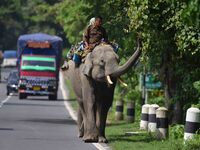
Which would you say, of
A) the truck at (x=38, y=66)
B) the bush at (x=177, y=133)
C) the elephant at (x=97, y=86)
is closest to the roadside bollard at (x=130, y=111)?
the bush at (x=177, y=133)

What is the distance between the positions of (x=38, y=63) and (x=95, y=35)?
1187 inches

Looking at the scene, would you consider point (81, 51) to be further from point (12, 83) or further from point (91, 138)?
point (12, 83)

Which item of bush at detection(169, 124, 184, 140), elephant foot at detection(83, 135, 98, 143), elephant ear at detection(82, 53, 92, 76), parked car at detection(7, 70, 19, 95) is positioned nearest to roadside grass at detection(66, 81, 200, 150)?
bush at detection(169, 124, 184, 140)

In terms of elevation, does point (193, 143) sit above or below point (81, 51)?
below

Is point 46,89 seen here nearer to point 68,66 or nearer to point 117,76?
point 68,66

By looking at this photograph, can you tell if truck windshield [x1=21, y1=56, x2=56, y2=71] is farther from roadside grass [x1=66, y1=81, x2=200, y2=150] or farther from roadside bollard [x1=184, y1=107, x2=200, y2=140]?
roadside bollard [x1=184, y1=107, x2=200, y2=140]

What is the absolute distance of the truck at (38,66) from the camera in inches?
1964

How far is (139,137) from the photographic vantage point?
2178 cm

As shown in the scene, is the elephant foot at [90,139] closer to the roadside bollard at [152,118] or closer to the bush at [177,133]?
the bush at [177,133]

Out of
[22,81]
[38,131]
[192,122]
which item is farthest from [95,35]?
[22,81]

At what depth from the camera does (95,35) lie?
2061cm

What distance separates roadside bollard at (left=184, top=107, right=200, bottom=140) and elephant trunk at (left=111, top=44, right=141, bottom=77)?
1.75m

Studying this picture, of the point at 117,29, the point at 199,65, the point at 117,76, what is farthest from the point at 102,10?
the point at 117,76

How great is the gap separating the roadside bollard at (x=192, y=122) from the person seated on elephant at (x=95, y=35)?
11.4ft
